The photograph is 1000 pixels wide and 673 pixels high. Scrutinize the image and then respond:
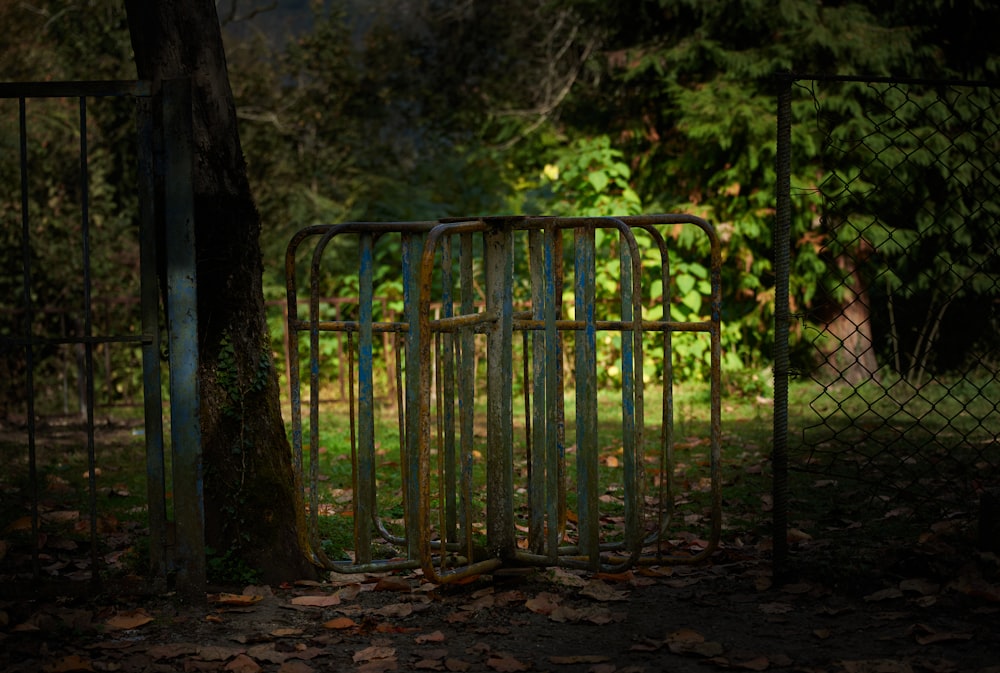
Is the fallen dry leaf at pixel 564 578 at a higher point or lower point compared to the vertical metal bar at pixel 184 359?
lower

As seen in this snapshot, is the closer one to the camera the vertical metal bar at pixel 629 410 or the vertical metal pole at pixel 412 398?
Answer: the vertical metal pole at pixel 412 398

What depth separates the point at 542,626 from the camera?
3590 mm

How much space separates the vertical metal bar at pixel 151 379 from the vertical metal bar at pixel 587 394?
1.69 metres

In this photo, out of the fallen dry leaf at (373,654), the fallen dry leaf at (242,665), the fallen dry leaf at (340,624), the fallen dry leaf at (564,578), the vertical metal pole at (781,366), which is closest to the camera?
the fallen dry leaf at (242,665)

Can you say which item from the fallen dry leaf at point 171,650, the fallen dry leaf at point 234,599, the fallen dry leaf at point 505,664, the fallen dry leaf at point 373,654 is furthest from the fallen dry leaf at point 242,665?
the fallen dry leaf at point 505,664

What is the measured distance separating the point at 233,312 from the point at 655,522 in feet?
8.83

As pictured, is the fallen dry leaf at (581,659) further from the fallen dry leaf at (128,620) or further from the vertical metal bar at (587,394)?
the fallen dry leaf at (128,620)

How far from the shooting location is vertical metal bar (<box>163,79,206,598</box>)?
12.2 ft

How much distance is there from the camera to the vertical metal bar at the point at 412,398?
3.50m

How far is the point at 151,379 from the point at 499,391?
4.54 feet

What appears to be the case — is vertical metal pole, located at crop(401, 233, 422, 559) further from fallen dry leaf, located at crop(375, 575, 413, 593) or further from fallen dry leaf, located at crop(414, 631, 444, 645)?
fallen dry leaf, located at crop(414, 631, 444, 645)

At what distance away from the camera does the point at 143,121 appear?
3.74 meters

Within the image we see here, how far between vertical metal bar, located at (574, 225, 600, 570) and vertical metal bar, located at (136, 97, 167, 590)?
5.53ft

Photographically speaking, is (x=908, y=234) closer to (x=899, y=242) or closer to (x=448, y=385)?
(x=899, y=242)
